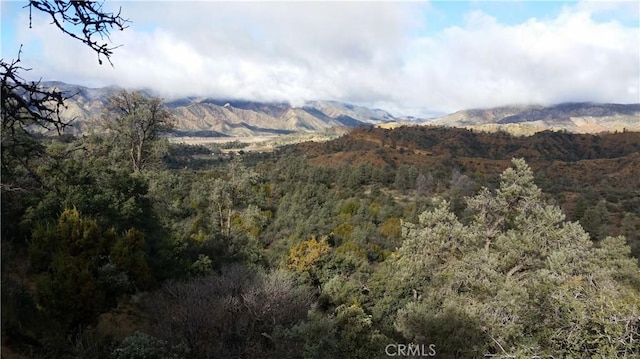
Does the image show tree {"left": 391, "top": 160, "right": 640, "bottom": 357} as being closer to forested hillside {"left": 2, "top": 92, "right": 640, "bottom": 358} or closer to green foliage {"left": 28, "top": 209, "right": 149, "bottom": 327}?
forested hillside {"left": 2, "top": 92, "right": 640, "bottom": 358}

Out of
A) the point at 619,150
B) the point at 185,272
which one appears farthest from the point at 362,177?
the point at 619,150

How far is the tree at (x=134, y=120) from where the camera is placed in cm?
2730

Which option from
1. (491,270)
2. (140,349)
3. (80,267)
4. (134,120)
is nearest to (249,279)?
(80,267)

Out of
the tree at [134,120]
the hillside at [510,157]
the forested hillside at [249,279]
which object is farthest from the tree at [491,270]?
the hillside at [510,157]

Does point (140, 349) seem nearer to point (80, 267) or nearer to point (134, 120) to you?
point (80, 267)

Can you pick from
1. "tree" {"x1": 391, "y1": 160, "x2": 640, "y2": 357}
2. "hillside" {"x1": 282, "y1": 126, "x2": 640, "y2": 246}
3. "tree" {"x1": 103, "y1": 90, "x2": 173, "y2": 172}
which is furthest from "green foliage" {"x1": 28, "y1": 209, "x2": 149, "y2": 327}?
"hillside" {"x1": 282, "y1": 126, "x2": 640, "y2": 246}

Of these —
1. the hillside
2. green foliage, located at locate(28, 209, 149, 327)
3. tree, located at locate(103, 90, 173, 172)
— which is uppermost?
tree, located at locate(103, 90, 173, 172)

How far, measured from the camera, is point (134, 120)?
90.2 ft

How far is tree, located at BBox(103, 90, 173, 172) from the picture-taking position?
89.6ft

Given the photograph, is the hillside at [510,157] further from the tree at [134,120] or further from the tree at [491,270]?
the tree at [134,120]

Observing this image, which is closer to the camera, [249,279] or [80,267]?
[80,267]

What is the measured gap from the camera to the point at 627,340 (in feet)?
20.9

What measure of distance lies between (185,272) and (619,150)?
→ 13987cm

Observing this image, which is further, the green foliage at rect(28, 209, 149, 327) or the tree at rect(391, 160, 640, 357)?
the tree at rect(391, 160, 640, 357)
